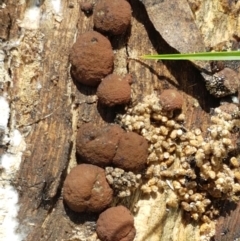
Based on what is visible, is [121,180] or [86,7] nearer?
[121,180]

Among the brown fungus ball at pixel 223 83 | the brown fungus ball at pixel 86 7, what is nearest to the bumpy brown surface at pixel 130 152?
the brown fungus ball at pixel 223 83

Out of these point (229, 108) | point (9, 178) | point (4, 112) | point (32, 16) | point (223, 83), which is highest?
point (32, 16)

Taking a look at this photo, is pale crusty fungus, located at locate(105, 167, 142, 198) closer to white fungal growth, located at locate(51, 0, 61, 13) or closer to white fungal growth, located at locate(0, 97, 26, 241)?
white fungal growth, located at locate(0, 97, 26, 241)

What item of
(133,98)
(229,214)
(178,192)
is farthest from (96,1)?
(229,214)

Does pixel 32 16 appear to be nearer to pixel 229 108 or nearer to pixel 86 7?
pixel 86 7

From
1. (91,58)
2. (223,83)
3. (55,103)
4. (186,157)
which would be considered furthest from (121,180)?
(223,83)

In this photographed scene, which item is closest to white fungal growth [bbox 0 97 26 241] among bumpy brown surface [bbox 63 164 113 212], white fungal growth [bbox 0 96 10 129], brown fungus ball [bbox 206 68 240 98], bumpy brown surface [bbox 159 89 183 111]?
white fungal growth [bbox 0 96 10 129]
